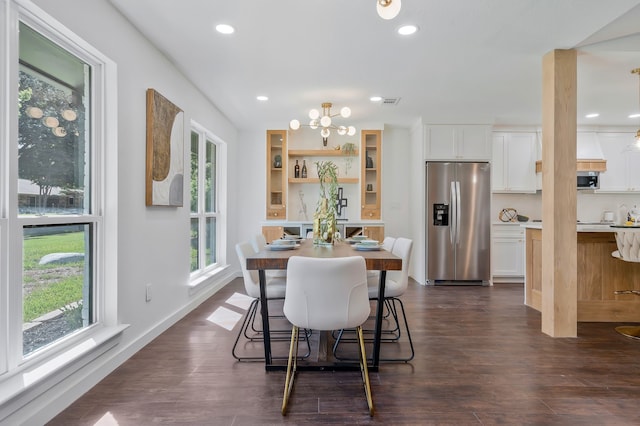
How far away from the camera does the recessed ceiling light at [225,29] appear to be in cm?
276

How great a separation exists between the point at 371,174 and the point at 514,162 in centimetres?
232

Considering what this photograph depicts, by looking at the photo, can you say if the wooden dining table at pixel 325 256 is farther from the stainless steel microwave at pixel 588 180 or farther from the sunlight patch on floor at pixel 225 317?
the stainless steel microwave at pixel 588 180

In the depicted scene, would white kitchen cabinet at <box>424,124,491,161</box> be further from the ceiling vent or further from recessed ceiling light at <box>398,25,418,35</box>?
recessed ceiling light at <box>398,25,418,35</box>

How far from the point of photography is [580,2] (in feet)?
7.98

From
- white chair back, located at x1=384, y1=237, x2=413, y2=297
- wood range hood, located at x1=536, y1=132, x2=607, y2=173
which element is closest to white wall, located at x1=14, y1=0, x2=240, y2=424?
white chair back, located at x1=384, y1=237, x2=413, y2=297

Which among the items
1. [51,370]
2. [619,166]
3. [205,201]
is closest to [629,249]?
[619,166]

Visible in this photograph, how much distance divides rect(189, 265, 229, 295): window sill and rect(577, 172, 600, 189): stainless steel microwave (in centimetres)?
569

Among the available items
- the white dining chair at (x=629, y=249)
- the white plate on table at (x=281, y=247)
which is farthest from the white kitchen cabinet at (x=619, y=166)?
the white plate on table at (x=281, y=247)

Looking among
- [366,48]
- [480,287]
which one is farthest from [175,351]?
[480,287]

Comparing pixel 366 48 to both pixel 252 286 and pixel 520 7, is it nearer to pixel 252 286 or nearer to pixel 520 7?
pixel 520 7

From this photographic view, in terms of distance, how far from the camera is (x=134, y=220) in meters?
2.78

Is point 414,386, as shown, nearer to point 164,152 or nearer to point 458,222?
point 164,152

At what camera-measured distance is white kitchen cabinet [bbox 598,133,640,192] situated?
596cm

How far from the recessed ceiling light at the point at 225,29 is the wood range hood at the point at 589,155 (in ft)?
17.1
